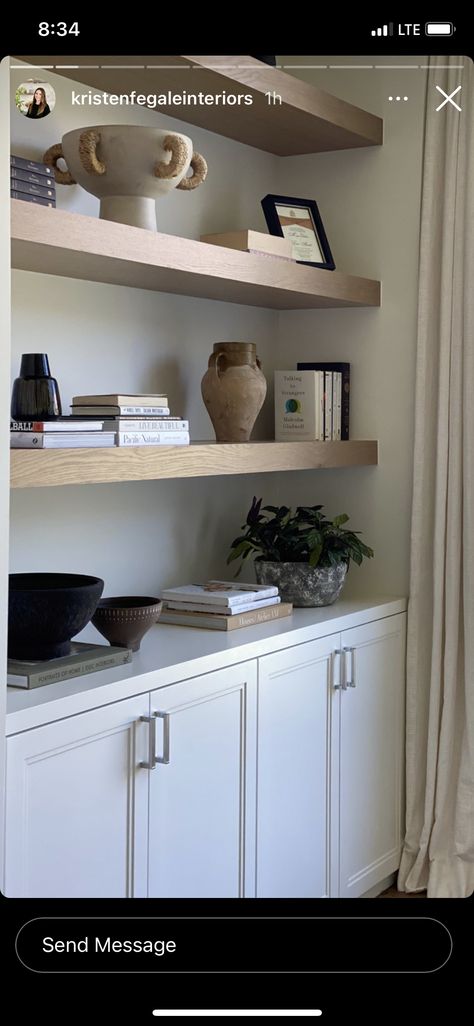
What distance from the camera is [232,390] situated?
80.5 inches

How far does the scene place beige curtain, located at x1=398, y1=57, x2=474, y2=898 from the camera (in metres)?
2.22

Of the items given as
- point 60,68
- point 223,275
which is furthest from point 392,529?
point 60,68

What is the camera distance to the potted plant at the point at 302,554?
2197mm

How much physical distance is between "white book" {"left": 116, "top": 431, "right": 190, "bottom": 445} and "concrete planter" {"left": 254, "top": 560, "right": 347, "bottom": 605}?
529mm

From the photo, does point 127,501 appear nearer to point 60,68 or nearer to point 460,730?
point 460,730

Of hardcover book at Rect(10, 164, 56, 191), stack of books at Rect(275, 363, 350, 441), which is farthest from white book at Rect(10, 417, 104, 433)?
stack of books at Rect(275, 363, 350, 441)

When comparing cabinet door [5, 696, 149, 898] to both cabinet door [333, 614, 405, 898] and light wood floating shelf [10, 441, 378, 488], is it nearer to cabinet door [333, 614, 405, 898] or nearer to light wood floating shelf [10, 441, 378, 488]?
light wood floating shelf [10, 441, 378, 488]

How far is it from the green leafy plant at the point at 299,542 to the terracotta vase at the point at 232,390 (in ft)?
0.76

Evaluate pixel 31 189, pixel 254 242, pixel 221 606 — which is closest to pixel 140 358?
pixel 254 242
